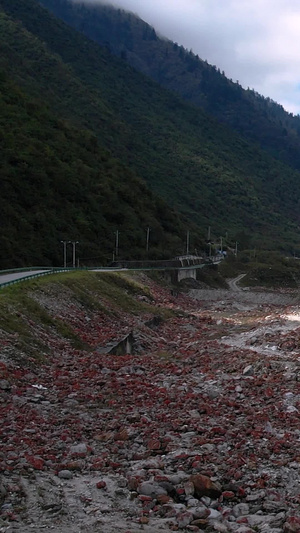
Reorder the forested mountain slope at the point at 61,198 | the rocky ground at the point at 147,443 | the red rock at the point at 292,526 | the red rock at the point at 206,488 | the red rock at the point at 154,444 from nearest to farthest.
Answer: the red rock at the point at 292,526 < the rocky ground at the point at 147,443 < the red rock at the point at 206,488 < the red rock at the point at 154,444 < the forested mountain slope at the point at 61,198

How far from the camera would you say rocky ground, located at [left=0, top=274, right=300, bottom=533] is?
13.4 m

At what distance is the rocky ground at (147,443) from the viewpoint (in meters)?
13.4

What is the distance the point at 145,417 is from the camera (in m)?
20.1

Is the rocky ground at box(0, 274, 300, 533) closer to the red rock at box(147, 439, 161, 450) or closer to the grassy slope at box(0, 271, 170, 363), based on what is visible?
the red rock at box(147, 439, 161, 450)

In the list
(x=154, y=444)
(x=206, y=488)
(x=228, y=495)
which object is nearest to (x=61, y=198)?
(x=154, y=444)

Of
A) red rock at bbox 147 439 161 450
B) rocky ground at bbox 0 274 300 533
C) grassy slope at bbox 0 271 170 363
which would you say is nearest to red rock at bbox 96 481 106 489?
rocky ground at bbox 0 274 300 533

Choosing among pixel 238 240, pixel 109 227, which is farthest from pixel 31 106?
pixel 238 240

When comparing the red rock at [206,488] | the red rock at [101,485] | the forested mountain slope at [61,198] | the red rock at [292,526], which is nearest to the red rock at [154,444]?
the red rock at [101,485]

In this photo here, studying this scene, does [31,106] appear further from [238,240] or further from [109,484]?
[109,484]

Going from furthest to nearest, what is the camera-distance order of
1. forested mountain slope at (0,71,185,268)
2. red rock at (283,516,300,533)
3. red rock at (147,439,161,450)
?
1. forested mountain slope at (0,71,185,268)
2. red rock at (147,439,161,450)
3. red rock at (283,516,300,533)

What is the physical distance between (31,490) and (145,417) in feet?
21.2

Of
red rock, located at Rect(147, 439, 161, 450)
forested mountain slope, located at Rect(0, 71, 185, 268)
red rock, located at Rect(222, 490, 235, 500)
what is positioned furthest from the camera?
forested mountain slope, located at Rect(0, 71, 185, 268)

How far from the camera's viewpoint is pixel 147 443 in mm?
17578

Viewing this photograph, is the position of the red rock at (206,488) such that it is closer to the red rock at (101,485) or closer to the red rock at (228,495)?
the red rock at (228,495)
